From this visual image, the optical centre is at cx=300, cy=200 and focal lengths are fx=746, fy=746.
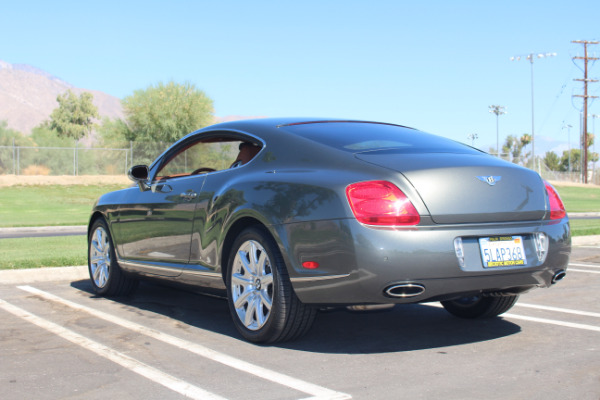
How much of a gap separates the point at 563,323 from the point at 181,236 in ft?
10.2

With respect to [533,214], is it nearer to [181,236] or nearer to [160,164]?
[181,236]

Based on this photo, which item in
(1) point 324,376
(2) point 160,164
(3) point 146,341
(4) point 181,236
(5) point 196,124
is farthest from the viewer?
(5) point 196,124

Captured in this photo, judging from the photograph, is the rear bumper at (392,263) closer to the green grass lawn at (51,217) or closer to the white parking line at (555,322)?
the white parking line at (555,322)

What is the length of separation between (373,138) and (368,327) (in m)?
1.49

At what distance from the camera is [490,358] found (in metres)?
4.67

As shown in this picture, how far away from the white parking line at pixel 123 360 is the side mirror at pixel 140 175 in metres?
1.48

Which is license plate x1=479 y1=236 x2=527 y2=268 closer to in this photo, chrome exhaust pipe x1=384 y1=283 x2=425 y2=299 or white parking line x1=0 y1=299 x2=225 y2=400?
chrome exhaust pipe x1=384 y1=283 x2=425 y2=299

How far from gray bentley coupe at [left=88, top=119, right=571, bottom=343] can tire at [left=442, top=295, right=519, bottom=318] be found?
0.04 feet

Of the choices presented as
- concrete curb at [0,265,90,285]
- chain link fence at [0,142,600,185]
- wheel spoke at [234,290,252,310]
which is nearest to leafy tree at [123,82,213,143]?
chain link fence at [0,142,600,185]

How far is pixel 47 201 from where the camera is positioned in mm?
35281

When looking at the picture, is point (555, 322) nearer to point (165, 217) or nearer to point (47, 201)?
point (165, 217)

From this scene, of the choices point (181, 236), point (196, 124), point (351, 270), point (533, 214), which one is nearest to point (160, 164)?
point (181, 236)

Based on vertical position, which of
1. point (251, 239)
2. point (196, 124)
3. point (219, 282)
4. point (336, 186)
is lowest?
point (219, 282)

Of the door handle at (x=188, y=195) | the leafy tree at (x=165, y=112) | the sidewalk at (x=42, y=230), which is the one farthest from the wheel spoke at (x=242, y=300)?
the leafy tree at (x=165, y=112)
